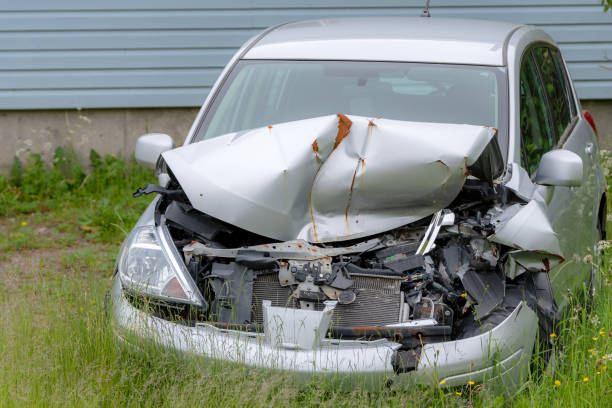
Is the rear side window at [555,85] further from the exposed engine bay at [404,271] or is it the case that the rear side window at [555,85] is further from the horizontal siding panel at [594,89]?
the horizontal siding panel at [594,89]

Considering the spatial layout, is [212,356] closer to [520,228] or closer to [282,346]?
[282,346]

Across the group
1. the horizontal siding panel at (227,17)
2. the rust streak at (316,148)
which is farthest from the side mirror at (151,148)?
the horizontal siding panel at (227,17)

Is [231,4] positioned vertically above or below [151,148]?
above

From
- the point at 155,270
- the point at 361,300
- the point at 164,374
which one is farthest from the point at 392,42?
the point at 164,374

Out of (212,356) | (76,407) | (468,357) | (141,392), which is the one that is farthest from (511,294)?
(76,407)

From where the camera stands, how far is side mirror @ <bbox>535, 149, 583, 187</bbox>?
3.30 meters

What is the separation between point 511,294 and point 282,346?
1001 mm

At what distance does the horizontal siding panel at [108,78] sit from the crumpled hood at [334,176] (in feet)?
14.6

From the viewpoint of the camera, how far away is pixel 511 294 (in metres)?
3.08

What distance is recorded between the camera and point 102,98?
296 inches

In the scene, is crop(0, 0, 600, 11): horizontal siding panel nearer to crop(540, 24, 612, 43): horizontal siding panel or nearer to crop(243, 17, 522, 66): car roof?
crop(540, 24, 612, 43): horizontal siding panel

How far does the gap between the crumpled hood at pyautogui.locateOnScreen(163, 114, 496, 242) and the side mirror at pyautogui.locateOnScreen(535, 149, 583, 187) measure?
1.31 feet

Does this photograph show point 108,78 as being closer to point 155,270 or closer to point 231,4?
point 231,4

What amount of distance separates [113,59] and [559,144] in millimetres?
4819
